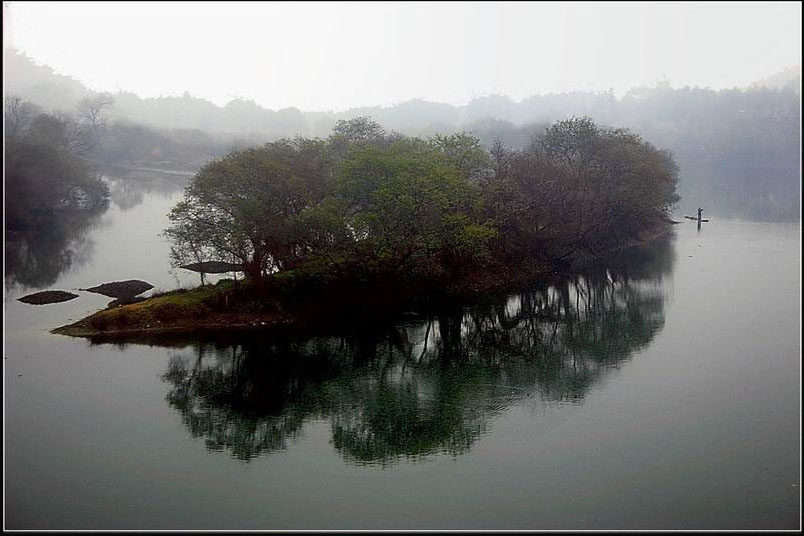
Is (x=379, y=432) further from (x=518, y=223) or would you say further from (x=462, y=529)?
(x=518, y=223)

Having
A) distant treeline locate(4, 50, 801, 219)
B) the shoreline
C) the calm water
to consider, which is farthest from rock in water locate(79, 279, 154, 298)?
distant treeline locate(4, 50, 801, 219)

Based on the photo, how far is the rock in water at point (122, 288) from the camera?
2190 cm

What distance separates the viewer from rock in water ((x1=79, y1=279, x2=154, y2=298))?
71.8ft

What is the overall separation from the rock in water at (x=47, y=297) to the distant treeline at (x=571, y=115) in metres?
36.7

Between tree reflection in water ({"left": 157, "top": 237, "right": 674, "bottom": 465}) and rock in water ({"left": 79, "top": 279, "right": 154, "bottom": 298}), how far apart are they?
6833 mm

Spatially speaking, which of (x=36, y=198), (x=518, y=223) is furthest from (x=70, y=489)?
(x=36, y=198)

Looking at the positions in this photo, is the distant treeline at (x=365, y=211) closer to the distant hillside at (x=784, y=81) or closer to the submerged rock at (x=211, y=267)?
the submerged rock at (x=211, y=267)

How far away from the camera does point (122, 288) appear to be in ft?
73.7

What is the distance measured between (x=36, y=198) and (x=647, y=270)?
29.1 metres

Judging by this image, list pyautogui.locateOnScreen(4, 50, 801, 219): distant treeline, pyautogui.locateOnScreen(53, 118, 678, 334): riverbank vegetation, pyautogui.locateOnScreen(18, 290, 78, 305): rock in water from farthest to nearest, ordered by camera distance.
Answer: pyautogui.locateOnScreen(4, 50, 801, 219): distant treeline → pyautogui.locateOnScreen(18, 290, 78, 305): rock in water → pyautogui.locateOnScreen(53, 118, 678, 334): riverbank vegetation

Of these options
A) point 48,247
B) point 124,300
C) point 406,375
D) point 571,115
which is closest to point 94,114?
point 48,247

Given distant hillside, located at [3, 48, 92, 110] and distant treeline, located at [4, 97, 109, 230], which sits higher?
distant hillside, located at [3, 48, 92, 110]

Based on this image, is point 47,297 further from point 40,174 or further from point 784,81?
point 784,81

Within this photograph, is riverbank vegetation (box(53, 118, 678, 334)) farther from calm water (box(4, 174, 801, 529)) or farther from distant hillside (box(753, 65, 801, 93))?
distant hillside (box(753, 65, 801, 93))
